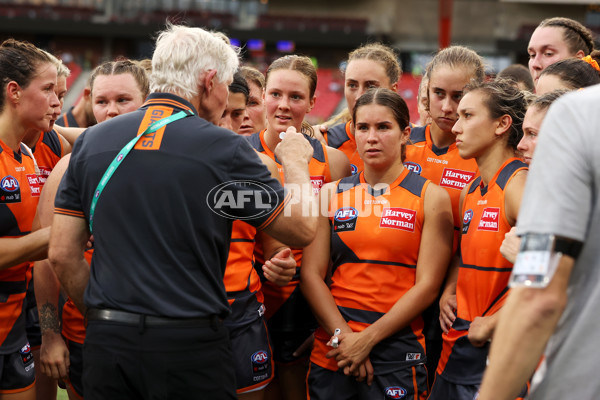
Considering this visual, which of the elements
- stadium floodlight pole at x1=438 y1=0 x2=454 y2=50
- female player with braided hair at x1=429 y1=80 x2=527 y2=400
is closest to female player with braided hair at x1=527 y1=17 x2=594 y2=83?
female player with braided hair at x1=429 y1=80 x2=527 y2=400

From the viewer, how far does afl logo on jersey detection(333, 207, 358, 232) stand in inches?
144

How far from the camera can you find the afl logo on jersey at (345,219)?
3666 mm

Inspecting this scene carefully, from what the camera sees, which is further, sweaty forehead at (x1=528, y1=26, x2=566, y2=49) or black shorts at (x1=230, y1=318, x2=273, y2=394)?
sweaty forehead at (x1=528, y1=26, x2=566, y2=49)

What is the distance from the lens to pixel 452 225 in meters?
3.64

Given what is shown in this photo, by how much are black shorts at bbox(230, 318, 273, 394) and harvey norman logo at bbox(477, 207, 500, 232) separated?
1.38 meters

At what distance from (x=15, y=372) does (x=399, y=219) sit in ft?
7.51

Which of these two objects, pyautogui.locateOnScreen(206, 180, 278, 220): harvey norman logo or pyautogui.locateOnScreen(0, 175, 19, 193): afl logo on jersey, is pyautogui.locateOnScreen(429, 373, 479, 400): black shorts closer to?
pyautogui.locateOnScreen(206, 180, 278, 220): harvey norman logo

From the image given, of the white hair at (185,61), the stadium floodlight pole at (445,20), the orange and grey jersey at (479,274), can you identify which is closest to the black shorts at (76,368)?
the white hair at (185,61)

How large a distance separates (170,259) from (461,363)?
1703 mm

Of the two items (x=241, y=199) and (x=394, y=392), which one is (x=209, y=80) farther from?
(x=394, y=392)

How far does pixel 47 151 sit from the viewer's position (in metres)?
4.38

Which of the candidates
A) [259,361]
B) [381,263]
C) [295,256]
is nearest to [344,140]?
[295,256]

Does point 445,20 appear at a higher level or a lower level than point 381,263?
higher

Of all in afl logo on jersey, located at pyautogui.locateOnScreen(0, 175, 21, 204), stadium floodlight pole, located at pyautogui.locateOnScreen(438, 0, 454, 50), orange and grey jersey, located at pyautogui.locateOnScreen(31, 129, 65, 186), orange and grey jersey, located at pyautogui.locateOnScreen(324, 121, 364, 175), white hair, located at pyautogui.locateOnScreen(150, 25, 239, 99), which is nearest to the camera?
white hair, located at pyautogui.locateOnScreen(150, 25, 239, 99)
